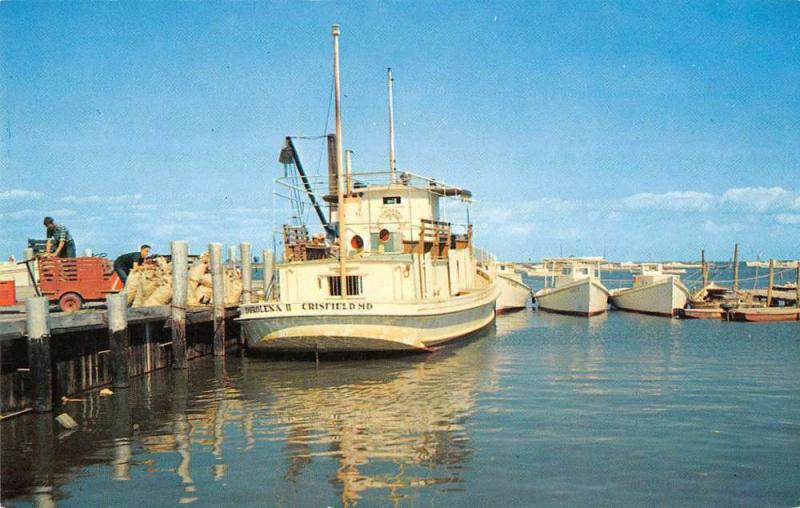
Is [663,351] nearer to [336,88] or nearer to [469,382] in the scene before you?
[469,382]

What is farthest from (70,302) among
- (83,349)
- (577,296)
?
(577,296)

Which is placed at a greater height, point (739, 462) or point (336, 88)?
point (336, 88)

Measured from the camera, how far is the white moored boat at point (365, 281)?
21875 millimetres

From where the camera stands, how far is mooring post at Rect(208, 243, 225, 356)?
78.5 feet

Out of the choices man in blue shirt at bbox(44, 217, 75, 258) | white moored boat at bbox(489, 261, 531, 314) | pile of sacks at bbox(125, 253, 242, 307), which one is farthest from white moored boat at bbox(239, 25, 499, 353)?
white moored boat at bbox(489, 261, 531, 314)

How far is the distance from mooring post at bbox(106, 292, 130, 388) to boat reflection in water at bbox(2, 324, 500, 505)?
1.68ft

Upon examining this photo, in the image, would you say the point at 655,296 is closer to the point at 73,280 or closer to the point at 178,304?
the point at 178,304

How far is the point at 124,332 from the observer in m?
18.0

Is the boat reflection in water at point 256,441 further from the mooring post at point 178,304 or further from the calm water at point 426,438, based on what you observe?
the mooring post at point 178,304

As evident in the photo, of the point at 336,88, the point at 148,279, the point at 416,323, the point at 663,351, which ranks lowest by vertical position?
the point at 663,351

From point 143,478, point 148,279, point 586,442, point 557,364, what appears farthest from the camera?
point 148,279

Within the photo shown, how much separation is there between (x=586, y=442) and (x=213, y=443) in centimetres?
712

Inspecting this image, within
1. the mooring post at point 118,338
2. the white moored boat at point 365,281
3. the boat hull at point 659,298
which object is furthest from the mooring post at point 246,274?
the boat hull at point 659,298

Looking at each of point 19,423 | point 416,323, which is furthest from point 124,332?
point 416,323
